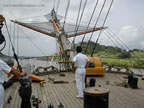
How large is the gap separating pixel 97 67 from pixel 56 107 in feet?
19.0

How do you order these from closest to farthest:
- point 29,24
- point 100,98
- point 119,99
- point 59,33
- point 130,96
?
1. point 100,98
2. point 119,99
3. point 130,96
4. point 59,33
5. point 29,24

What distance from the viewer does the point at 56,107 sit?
4.36m

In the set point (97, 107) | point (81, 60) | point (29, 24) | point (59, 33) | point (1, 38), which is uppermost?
point (29, 24)

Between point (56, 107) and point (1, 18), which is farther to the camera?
point (56, 107)

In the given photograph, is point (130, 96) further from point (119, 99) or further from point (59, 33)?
point (59, 33)

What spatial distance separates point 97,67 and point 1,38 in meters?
7.09

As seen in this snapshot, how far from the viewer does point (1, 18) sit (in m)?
3.54

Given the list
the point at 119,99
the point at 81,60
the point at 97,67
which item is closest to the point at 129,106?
the point at 119,99

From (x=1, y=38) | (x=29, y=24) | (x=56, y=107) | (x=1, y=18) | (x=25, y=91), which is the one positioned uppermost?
(x=29, y=24)

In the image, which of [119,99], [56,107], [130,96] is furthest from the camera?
[130,96]

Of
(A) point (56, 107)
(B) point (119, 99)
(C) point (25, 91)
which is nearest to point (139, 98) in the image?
(B) point (119, 99)

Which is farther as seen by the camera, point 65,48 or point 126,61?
point 126,61

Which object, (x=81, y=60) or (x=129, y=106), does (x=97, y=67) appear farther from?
(x=129, y=106)

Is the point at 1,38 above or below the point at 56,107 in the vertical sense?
above
